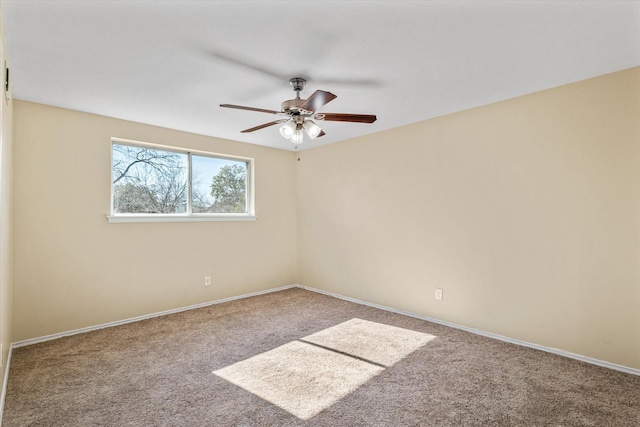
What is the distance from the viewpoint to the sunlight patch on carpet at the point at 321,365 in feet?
6.98

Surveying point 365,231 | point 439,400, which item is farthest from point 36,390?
point 365,231

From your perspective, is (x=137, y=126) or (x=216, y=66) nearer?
(x=216, y=66)

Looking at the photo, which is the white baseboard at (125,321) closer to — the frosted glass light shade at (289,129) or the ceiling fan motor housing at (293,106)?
the frosted glass light shade at (289,129)

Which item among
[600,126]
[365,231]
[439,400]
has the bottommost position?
[439,400]

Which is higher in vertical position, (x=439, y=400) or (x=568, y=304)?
(x=568, y=304)

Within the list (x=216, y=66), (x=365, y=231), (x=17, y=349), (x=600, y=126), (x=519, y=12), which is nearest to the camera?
(x=519, y=12)

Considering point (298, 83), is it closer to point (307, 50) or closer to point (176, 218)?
point (307, 50)

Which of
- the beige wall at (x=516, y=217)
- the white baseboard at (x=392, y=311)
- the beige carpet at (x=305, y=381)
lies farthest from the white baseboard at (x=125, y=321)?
the beige wall at (x=516, y=217)

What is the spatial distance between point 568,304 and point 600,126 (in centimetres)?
146

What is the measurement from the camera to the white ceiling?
1717mm

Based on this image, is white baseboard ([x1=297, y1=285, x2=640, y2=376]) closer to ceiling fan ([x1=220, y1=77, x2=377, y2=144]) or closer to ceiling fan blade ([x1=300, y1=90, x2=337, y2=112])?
ceiling fan ([x1=220, y1=77, x2=377, y2=144])

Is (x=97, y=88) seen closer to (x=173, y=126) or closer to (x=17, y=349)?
(x=173, y=126)

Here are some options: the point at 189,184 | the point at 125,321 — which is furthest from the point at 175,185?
the point at 125,321

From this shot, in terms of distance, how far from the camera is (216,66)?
7.63ft
